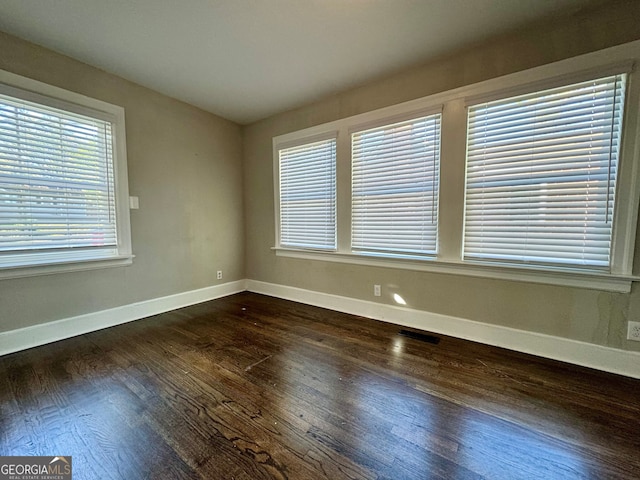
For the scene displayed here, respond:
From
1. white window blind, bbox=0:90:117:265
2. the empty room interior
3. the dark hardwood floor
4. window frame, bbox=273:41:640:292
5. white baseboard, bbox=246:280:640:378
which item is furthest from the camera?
white window blind, bbox=0:90:117:265

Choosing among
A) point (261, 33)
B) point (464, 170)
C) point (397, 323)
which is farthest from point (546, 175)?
point (261, 33)

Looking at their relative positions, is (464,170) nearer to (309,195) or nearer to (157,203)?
(309,195)

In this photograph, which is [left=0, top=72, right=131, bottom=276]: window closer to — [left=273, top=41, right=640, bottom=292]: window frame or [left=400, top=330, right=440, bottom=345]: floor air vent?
[left=273, top=41, right=640, bottom=292]: window frame

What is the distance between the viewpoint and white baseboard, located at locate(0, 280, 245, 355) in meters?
2.27

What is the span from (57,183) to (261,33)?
2.30 metres

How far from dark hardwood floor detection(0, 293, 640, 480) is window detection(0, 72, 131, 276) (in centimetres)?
93

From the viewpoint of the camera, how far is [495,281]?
2316 mm

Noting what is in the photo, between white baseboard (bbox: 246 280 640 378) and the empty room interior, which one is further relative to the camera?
white baseboard (bbox: 246 280 640 378)

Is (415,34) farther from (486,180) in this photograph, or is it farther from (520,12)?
(486,180)

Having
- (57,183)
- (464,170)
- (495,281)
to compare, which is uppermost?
(464,170)

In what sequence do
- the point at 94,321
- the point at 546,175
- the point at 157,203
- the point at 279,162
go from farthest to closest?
1. the point at 279,162
2. the point at 157,203
3. the point at 94,321
4. the point at 546,175

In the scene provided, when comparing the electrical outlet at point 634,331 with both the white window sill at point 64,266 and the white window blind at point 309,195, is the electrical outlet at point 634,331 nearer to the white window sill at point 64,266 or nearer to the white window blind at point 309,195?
the white window blind at point 309,195

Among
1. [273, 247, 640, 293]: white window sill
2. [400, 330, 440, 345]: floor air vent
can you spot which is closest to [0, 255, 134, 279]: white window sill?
[273, 247, 640, 293]: white window sill

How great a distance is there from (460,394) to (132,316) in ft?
10.7
